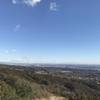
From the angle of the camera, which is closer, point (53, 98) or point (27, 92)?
point (27, 92)

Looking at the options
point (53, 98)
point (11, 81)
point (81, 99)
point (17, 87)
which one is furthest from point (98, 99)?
point (11, 81)

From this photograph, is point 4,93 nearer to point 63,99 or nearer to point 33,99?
point 33,99

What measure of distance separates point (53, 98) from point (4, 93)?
7.93m

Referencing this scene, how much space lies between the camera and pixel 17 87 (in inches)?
883

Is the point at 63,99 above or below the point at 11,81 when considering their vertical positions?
below

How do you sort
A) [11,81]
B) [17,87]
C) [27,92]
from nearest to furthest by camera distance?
[27,92]
[17,87]
[11,81]

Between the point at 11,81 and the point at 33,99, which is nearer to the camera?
the point at 33,99

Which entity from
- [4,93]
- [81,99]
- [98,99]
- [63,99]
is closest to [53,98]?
[63,99]

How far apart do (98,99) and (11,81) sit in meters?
9.17

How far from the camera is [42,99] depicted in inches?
885

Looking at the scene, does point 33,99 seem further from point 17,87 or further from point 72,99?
point 72,99

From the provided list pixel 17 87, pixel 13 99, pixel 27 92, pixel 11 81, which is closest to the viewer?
pixel 13 99

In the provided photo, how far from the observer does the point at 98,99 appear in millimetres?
20969

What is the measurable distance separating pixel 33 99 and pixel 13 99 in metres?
4.83
